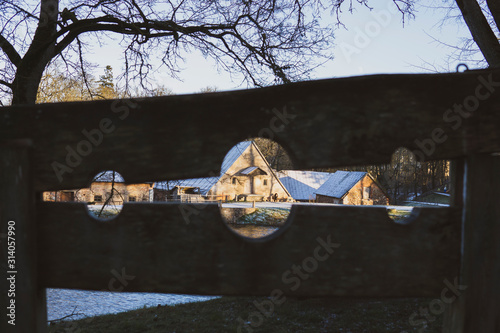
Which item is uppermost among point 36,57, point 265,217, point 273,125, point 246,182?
point 36,57

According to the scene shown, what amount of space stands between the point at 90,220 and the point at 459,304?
1529 mm

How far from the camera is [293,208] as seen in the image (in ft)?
4.91

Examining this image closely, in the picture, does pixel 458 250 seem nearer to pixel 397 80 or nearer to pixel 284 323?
pixel 397 80

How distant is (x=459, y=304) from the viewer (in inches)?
57.8

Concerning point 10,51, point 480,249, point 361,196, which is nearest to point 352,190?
point 361,196

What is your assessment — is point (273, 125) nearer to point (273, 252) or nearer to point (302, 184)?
point (273, 252)

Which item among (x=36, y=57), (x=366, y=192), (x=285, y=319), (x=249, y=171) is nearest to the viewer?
(x=36, y=57)

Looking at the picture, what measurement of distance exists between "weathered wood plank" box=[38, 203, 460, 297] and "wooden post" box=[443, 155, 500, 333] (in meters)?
0.05

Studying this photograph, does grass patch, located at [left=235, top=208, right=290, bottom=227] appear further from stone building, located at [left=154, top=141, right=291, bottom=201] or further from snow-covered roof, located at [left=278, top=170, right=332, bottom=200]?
snow-covered roof, located at [left=278, top=170, right=332, bottom=200]

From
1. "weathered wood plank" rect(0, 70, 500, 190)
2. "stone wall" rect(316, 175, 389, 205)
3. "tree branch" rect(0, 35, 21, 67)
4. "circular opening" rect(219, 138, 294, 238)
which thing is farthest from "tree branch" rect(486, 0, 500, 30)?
"stone wall" rect(316, 175, 389, 205)

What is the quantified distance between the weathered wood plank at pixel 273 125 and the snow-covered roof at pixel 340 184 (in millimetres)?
26073

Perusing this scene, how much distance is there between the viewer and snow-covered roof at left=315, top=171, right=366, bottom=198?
27.1 metres

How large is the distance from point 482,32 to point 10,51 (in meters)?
7.50

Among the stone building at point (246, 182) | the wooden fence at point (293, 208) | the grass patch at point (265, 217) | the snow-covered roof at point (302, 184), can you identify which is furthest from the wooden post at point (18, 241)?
the snow-covered roof at point (302, 184)
